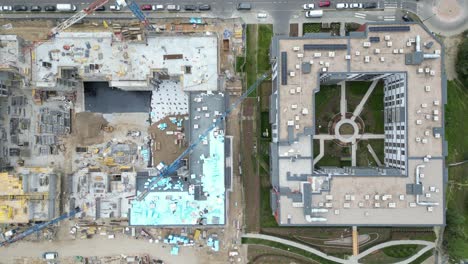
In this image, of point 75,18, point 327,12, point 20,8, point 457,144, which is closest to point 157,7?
point 75,18

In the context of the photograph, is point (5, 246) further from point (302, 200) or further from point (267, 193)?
point (302, 200)

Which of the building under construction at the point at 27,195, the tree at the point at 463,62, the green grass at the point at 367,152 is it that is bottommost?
the building under construction at the point at 27,195

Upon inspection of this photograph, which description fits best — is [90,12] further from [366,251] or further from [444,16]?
[366,251]

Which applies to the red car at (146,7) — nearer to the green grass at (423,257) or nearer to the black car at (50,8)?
the black car at (50,8)

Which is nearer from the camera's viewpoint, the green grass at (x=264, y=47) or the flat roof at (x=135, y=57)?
the flat roof at (x=135, y=57)

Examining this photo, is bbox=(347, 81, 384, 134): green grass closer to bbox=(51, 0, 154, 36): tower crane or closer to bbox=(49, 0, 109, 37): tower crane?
bbox=(51, 0, 154, 36): tower crane

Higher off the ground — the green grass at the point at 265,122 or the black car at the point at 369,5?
the black car at the point at 369,5

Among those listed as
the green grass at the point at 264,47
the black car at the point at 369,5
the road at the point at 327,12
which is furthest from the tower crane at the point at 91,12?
the black car at the point at 369,5
